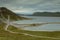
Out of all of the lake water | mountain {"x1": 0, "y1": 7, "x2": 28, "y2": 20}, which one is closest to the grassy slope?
the lake water

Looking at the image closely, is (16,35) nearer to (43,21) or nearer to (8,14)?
(8,14)

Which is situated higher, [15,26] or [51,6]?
[51,6]

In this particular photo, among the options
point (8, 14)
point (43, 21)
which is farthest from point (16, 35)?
point (43, 21)

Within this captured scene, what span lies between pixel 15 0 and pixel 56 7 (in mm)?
742

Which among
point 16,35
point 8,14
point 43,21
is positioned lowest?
point 16,35

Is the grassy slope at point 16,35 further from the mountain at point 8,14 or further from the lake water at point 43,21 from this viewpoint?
the mountain at point 8,14

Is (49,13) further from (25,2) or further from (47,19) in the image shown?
(25,2)

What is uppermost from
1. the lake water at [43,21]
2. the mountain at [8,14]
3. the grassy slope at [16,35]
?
the mountain at [8,14]

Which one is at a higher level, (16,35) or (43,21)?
(43,21)

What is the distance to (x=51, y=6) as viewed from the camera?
3.15 metres

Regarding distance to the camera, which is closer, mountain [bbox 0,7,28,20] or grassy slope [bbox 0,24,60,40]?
grassy slope [bbox 0,24,60,40]

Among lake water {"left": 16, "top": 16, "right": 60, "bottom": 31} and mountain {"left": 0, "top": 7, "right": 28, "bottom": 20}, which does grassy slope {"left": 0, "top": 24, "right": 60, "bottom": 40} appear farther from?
mountain {"left": 0, "top": 7, "right": 28, "bottom": 20}

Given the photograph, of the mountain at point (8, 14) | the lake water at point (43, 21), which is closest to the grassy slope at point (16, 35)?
the lake water at point (43, 21)

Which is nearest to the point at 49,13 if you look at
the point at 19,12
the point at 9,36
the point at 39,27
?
the point at 39,27
